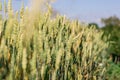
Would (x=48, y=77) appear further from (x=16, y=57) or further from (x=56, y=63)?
(x=16, y=57)

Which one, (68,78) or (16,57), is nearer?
(16,57)

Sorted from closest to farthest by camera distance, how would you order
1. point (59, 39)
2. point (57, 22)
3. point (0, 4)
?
point (0, 4)
point (59, 39)
point (57, 22)

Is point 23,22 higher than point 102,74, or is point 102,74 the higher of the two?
point 23,22

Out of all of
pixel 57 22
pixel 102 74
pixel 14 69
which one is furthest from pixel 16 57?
pixel 102 74

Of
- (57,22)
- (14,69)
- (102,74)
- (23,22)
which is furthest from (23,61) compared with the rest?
(102,74)

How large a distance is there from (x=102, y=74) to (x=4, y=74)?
1.67 metres

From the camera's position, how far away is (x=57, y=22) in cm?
326

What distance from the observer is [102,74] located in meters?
3.76

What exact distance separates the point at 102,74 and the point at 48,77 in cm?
131

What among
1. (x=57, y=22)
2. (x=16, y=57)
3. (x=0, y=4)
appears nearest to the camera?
(x=16, y=57)

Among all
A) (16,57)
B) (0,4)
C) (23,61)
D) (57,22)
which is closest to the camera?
(23,61)

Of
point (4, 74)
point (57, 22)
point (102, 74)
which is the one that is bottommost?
point (102, 74)

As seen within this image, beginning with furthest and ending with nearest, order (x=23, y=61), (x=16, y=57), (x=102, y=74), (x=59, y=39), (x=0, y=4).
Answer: (x=102, y=74)
(x=59, y=39)
(x=0, y=4)
(x=16, y=57)
(x=23, y=61)

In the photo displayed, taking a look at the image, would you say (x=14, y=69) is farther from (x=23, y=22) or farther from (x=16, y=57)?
(x=23, y=22)
